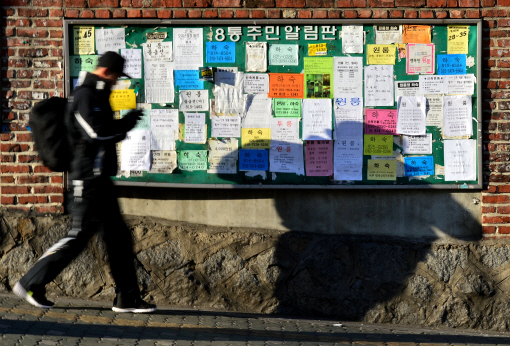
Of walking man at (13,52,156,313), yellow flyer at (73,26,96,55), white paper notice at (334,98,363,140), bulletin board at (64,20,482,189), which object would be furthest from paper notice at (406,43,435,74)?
yellow flyer at (73,26,96,55)

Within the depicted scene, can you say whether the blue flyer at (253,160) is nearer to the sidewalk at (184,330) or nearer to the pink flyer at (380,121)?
the pink flyer at (380,121)

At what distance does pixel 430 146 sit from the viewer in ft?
18.1

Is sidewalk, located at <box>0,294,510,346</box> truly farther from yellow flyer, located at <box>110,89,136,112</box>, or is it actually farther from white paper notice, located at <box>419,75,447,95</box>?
white paper notice, located at <box>419,75,447,95</box>

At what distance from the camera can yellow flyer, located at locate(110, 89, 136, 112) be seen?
5.57 metres

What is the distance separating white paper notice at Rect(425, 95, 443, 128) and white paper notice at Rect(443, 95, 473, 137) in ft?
0.16

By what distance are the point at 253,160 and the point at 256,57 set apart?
1021mm

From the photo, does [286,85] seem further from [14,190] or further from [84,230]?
[14,190]

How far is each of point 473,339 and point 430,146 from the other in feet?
6.06

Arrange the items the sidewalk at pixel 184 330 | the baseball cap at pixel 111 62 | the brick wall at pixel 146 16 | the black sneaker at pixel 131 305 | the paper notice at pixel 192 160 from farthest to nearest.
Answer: the paper notice at pixel 192 160 < the brick wall at pixel 146 16 < the black sneaker at pixel 131 305 < the baseball cap at pixel 111 62 < the sidewalk at pixel 184 330

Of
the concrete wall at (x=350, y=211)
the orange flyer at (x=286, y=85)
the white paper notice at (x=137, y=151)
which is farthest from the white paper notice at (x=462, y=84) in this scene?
the white paper notice at (x=137, y=151)

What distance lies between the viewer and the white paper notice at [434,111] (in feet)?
18.1

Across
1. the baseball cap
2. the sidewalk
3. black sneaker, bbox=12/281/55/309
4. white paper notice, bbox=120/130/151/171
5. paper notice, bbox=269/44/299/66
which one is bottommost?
the sidewalk

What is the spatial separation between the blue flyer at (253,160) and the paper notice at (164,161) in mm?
671

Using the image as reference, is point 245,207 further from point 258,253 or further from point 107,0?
point 107,0
